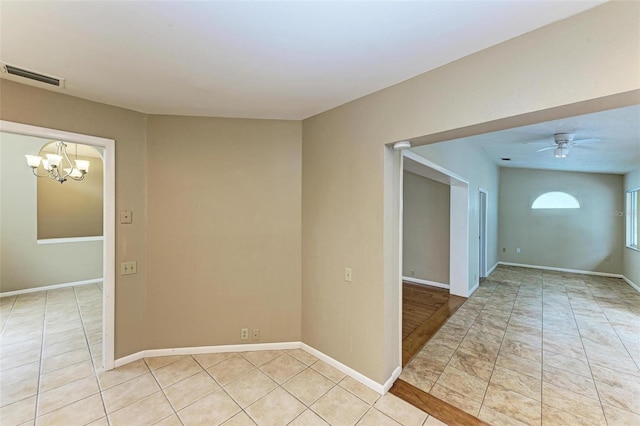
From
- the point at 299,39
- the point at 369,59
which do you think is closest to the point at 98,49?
the point at 299,39

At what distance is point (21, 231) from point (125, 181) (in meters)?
4.17

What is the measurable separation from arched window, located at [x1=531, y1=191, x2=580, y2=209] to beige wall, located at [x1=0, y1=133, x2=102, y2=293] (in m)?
11.8

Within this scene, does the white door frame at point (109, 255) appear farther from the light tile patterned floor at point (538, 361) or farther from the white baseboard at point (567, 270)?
the white baseboard at point (567, 270)

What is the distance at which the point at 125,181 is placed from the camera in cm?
259

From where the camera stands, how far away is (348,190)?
97.7 inches

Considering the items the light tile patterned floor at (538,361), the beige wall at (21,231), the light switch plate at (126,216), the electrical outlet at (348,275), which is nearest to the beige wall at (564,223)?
the light tile patterned floor at (538,361)

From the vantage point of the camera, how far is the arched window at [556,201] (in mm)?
6695

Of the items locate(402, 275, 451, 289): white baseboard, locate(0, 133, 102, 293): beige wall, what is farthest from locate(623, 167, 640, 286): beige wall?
locate(0, 133, 102, 293): beige wall

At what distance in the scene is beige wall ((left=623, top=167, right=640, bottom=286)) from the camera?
5.25 meters

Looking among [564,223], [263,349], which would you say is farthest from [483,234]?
[263,349]

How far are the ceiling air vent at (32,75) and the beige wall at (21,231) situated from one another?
4103 mm

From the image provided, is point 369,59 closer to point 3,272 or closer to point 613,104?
point 613,104

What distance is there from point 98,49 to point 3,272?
5.52 metres

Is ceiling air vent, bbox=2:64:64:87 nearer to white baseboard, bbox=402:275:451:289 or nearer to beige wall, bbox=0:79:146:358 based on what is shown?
beige wall, bbox=0:79:146:358
